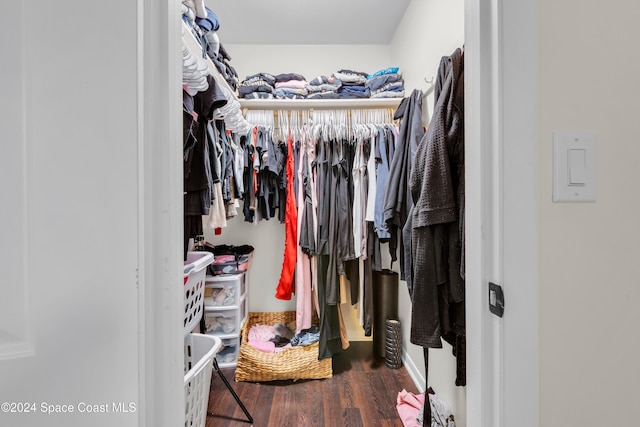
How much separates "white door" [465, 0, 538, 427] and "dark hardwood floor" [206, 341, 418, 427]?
124 cm

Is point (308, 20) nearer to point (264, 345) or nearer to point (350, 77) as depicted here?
point (350, 77)

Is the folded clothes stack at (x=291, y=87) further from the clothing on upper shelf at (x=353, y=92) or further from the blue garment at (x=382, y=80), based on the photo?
the blue garment at (x=382, y=80)

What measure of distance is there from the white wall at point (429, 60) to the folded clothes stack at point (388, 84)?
0.06 metres

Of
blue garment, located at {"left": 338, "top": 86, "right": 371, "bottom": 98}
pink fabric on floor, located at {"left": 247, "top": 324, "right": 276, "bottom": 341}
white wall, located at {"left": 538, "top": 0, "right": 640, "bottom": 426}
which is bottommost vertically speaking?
pink fabric on floor, located at {"left": 247, "top": 324, "right": 276, "bottom": 341}

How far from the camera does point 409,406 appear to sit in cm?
160

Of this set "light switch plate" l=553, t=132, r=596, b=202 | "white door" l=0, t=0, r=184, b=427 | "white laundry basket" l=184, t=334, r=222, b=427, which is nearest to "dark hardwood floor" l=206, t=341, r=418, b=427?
"white laundry basket" l=184, t=334, r=222, b=427

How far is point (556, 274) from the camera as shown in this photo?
0.50m

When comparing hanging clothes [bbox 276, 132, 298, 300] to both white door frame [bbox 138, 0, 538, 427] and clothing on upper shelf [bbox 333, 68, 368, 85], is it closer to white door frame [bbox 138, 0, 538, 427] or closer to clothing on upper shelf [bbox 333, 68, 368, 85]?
clothing on upper shelf [bbox 333, 68, 368, 85]

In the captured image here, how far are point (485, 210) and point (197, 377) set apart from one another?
4.17 ft

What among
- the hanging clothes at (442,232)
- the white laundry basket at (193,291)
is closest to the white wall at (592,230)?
the hanging clothes at (442,232)

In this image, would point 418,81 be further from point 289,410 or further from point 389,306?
point 289,410

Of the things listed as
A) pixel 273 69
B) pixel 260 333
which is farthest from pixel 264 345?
pixel 273 69

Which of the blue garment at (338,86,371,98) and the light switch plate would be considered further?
the blue garment at (338,86,371,98)

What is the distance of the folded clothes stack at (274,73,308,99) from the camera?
2324 mm
